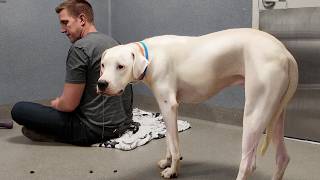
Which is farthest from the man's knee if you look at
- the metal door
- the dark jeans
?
the metal door

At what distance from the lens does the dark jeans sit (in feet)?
7.39

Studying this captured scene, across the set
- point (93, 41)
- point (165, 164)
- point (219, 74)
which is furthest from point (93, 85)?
point (219, 74)

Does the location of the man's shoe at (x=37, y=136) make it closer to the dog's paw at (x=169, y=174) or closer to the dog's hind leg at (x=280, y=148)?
the dog's paw at (x=169, y=174)

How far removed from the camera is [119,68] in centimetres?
156

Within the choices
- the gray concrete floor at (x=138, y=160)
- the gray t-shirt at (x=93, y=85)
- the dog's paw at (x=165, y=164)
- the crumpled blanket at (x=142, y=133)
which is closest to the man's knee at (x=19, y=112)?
the gray concrete floor at (x=138, y=160)

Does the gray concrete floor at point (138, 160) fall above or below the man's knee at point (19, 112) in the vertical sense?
below

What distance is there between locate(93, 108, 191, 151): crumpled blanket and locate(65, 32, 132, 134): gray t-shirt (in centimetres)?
9

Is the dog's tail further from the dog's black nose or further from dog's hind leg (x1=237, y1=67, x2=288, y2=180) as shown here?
the dog's black nose

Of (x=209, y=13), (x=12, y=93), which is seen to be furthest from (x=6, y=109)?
(x=209, y=13)

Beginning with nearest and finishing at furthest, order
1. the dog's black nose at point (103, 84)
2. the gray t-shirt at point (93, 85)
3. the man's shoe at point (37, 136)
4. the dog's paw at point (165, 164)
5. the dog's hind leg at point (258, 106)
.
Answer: the dog's hind leg at point (258, 106) → the dog's black nose at point (103, 84) → the dog's paw at point (165, 164) → the gray t-shirt at point (93, 85) → the man's shoe at point (37, 136)

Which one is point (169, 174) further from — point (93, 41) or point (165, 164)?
point (93, 41)

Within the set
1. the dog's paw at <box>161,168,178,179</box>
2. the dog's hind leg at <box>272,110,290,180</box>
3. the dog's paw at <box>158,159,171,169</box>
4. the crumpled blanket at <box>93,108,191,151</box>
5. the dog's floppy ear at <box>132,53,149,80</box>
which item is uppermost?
the dog's floppy ear at <box>132,53,149,80</box>

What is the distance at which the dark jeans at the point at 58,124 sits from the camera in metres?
2.25

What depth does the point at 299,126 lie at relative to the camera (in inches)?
97.4
